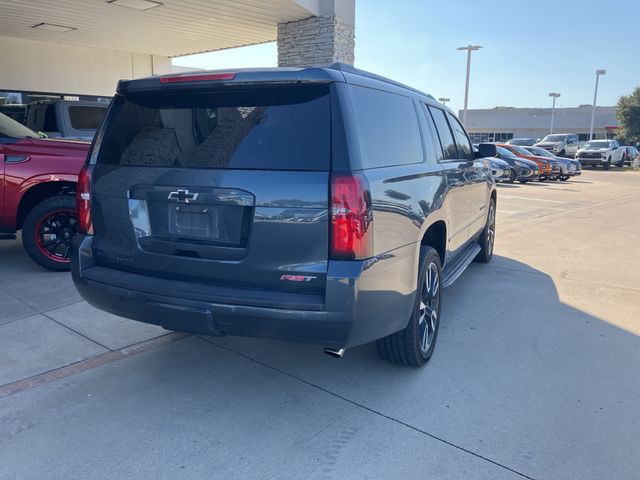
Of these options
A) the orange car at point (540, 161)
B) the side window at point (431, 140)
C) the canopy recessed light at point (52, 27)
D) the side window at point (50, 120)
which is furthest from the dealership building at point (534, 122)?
the side window at point (431, 140)

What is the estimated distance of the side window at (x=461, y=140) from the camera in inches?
203

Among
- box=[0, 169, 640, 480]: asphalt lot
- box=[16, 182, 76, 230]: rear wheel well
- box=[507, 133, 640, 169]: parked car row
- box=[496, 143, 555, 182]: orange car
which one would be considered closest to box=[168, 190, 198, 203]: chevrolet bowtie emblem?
box=[0, 169, 640, 480]: asphalt lot

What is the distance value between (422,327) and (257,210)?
1652 mm

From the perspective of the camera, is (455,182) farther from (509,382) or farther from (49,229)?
(49,229)

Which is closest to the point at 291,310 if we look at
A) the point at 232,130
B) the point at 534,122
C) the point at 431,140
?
the point at 232,130

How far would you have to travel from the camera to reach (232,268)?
276 cm

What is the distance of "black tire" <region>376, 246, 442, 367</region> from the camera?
11.2 ft

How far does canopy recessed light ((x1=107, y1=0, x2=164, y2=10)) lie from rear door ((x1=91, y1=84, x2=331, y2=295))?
337 inches

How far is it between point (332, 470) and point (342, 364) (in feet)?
Answer: 3.98

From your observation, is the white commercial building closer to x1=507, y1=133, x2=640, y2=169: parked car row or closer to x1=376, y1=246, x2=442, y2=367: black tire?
x1=376, y1=246, x2=442, y2=367: black tire

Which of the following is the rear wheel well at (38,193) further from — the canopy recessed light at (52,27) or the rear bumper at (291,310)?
the canopy recessed light at (52,27)

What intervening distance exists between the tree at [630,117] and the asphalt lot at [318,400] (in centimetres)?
4656

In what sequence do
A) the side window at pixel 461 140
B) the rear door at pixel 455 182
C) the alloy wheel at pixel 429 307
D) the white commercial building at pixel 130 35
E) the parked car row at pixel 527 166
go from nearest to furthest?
the alloy wheel at pixel 429 307 < the rear door at pixel 455 182 < the side window at pixel 461 140 < the white commercial building at pixel 130 35 < the parked car row at pixel 527 166

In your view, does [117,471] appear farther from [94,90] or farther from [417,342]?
[94,90]
